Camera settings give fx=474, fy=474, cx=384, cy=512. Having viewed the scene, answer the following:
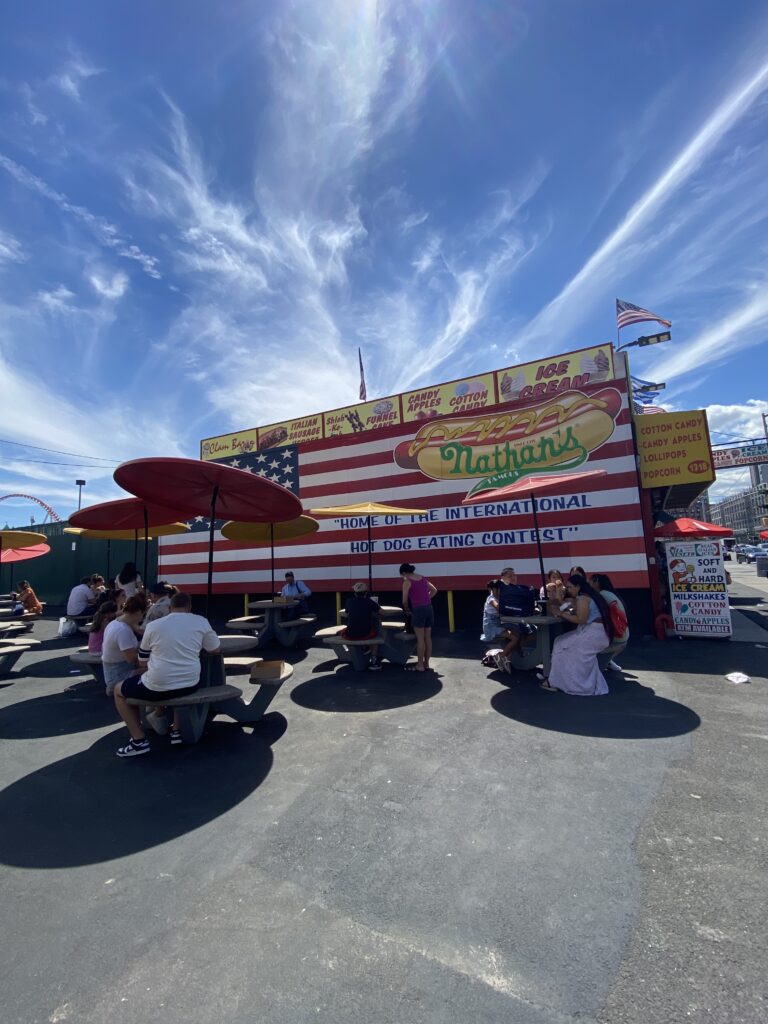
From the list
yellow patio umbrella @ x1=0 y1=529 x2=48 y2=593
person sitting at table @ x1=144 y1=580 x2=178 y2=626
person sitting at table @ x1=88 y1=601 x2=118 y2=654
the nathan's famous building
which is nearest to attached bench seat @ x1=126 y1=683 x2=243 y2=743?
person sitting at table @ x1=144 y1=580 x2=178 y2=626

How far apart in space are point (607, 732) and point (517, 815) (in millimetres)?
1749

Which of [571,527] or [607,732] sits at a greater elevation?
[571,527]

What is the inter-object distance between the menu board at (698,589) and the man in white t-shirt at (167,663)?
820 centimetres

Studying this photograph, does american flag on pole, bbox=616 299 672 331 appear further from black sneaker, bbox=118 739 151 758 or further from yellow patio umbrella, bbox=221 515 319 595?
black sneaker, bbox=118 739 151 758

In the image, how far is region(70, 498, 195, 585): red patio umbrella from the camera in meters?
7.95

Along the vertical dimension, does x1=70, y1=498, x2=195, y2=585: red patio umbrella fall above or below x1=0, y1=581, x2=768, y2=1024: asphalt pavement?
above

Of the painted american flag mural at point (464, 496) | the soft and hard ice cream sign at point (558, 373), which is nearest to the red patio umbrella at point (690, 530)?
the painted american flag mural at point (464, 496)

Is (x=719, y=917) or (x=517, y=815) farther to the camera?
(x=517, y=815)

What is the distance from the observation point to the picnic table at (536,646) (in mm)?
5930

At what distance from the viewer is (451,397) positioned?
19.3 m

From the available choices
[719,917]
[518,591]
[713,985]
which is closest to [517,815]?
[719,917]

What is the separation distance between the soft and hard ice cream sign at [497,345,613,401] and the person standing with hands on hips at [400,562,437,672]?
38.1 feet

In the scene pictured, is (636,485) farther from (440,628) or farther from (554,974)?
(554,974)

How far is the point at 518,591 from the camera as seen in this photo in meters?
6.37
